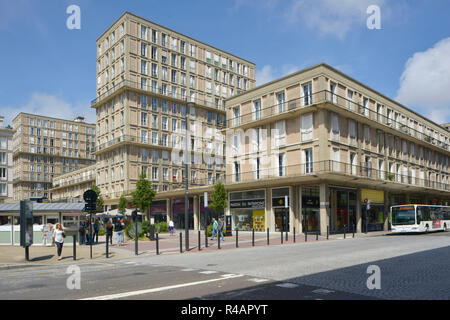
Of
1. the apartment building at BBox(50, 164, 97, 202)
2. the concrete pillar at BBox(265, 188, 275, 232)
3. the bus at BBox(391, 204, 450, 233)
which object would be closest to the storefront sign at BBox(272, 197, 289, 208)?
the concrete pillar at BBox(265, 188, 275, 232)

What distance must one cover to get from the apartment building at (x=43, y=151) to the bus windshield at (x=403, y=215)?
279 feet

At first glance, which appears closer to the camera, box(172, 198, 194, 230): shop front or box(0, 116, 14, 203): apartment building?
box(172, 198, 194, 230): shop front

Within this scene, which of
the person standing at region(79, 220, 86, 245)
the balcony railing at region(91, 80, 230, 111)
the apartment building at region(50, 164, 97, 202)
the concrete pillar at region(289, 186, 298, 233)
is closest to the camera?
the person standing at region(79, 220, 86, 245)

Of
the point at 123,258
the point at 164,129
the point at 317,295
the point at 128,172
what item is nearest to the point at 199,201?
the point at 128,172

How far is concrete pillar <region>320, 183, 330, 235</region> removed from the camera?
30328 millimetres

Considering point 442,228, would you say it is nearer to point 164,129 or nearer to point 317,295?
point 317,295

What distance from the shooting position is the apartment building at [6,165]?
69.4 metres

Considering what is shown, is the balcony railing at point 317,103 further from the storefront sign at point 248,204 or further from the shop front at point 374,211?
the storefront sign at point 248,204

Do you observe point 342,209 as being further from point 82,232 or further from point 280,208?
point 82,232

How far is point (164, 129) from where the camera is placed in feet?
186

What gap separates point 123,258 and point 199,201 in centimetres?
2548

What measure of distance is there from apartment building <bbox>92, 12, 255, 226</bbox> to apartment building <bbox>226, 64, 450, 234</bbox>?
16.8 metres

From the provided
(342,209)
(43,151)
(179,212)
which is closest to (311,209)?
(342,209)

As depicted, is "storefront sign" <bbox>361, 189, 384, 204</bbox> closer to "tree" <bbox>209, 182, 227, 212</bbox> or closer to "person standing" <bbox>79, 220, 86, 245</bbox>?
"tree" <bbox>209, 182, 227, 212</bbox>
